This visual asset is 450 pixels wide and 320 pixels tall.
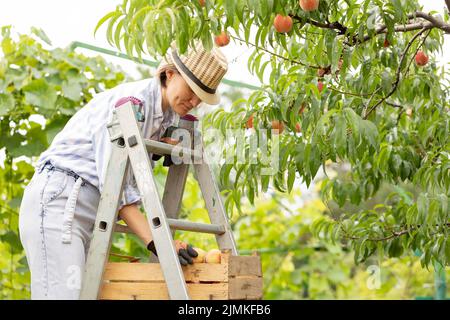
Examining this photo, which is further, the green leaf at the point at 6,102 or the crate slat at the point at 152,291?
the green leaf at the point at 6,102

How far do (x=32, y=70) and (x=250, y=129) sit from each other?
67.7 inches

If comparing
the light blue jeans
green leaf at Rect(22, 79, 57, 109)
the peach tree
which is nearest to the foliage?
green leaf at Rect(22, 79, 57, 109)

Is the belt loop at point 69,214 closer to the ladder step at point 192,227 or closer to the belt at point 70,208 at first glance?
the belt at point 70,208

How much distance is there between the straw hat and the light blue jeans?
0.40 meters

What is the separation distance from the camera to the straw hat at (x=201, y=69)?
2303mm

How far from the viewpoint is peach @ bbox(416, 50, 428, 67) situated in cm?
285

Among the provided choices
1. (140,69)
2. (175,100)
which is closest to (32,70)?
(175,100)

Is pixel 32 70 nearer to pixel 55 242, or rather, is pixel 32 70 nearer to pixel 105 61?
pixel 105 61

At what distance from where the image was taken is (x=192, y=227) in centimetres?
224

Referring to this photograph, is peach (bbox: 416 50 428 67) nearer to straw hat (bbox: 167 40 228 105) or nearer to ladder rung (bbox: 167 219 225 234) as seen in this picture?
straw hat (bbox: 167 40 228 105)

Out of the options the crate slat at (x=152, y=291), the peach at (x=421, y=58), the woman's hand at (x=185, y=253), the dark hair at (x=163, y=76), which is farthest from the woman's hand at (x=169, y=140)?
the peach at (x=421, y=58)

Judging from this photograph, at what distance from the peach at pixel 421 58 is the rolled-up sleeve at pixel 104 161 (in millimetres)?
1149

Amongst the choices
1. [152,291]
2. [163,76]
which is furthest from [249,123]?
[152,291]

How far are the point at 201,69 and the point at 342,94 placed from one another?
2.13 ft
